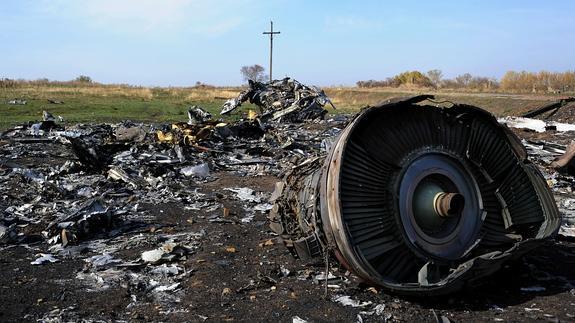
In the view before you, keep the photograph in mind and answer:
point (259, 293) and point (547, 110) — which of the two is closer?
point (259, 293)

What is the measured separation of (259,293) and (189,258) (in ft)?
3.91

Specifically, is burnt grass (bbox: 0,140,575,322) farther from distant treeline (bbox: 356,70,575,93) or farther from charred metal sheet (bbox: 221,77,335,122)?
distant treeline (bbox: 356,70,575,93)

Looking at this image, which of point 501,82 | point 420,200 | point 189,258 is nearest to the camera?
point 420,200

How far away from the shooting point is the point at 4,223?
262 inches

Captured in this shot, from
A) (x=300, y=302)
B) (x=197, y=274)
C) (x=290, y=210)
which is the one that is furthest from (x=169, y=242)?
(x=300, y=302)

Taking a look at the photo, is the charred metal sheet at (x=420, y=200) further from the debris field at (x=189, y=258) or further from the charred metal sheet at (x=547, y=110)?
the charred metal sheet at (x=547, y=110)

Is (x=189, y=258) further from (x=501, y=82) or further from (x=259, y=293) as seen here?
(x=501, y=82)

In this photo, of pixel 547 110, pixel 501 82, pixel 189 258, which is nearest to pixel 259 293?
pixel 189 258

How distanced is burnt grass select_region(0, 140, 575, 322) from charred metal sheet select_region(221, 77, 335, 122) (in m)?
15.3

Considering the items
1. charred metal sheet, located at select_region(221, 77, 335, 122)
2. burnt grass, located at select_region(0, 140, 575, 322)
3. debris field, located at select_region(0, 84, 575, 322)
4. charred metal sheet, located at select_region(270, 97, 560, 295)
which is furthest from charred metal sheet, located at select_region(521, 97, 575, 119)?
charred metal sheet, located at select_region(270, 97, 560, 295)

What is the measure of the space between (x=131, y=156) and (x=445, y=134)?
335 inches

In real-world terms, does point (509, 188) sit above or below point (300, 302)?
above

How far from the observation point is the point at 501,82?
46094mm

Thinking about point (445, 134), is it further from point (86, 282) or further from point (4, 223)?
point (4, 223)
